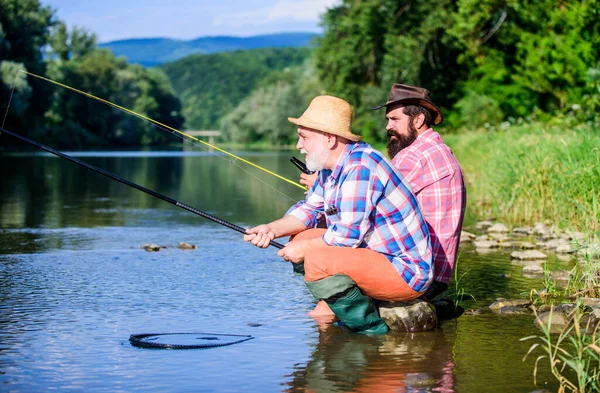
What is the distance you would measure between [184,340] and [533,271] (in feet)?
12.6

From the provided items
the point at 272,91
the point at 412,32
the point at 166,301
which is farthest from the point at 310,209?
the point at 272,91

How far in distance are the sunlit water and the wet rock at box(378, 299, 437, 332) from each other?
0.34ft

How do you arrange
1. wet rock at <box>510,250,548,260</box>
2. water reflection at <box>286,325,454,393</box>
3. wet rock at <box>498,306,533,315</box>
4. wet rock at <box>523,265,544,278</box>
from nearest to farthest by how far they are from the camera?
water reflection at <box>286,325,454,393</box>
wet rock at <box>498,306,533,315</box>
wet rock at <box>523,265,544,278</box>
wet rock at <box>510,250,548,260</box>

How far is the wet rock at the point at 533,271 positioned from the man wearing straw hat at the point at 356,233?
2790mm

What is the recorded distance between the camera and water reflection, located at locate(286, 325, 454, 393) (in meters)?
4.48

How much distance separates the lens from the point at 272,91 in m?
104

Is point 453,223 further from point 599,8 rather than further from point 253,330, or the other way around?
point 599,8

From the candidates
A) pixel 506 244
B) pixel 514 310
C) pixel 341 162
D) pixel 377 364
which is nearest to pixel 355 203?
pixel 341 162

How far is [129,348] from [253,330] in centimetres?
85

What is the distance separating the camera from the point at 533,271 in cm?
815

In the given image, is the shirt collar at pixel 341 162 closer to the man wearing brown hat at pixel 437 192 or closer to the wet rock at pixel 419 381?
the man wearing brown hat at pixel 437 192

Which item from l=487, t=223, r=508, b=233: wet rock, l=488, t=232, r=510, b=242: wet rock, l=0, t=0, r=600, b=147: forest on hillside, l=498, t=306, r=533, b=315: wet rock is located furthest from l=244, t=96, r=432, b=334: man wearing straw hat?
l=0, t=0, r=600, b=147: forest on hillside

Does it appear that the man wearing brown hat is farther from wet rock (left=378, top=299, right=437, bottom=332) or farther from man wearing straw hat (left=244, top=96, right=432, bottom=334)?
man wearing straw hat (left=244, top=96, right=432, bottom=334)

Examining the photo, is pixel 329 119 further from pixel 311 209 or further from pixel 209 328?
pixel 209 328
